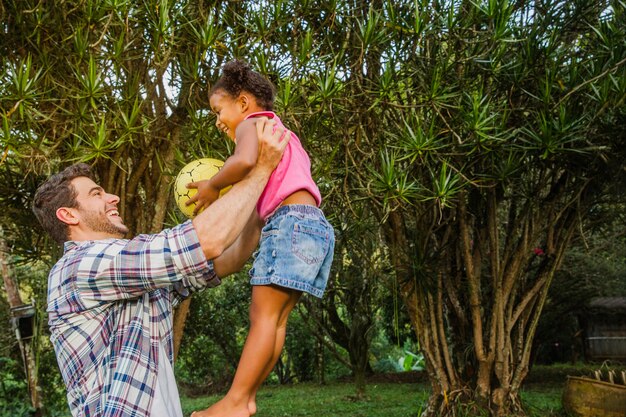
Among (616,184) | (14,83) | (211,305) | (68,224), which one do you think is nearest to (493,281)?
(616,184)

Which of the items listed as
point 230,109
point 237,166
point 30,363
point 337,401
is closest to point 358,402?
point 337,401

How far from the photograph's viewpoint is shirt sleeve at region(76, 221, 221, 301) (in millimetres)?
1905

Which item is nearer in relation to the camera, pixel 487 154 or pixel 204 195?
pixel 204 195

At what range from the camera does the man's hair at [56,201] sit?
2.22 metres

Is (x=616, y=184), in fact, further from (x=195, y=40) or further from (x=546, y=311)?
(x=546, y=311)

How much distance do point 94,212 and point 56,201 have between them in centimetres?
12

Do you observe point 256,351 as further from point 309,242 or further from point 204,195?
point 204,195

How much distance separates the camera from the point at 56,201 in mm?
2225

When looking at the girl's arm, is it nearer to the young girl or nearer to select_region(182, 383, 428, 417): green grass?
the young girl

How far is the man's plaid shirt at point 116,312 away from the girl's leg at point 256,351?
0.25 m

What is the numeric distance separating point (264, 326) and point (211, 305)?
Answer: 41.4 ft

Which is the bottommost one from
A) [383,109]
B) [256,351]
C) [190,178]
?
[256,351]

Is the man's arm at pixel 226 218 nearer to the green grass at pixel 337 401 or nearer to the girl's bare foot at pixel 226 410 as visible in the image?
the girl's bare foot at pixel 226 410

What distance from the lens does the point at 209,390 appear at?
15.5 meters
